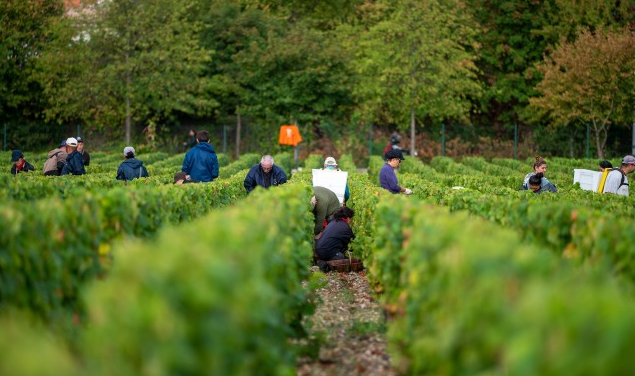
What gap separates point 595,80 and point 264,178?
89.9 feet

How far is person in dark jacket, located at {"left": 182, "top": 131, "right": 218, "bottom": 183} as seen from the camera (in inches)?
672

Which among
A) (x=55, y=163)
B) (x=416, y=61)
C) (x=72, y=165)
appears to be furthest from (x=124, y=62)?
(x=72, y=165)

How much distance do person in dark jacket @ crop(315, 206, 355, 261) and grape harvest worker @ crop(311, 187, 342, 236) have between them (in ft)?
3.83

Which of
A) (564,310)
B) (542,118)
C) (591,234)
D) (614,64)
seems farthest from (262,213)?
(542,118)

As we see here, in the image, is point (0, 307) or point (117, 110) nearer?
point (0, 307)

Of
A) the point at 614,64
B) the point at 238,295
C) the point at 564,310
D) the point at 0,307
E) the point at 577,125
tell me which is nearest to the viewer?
the point at 564,310

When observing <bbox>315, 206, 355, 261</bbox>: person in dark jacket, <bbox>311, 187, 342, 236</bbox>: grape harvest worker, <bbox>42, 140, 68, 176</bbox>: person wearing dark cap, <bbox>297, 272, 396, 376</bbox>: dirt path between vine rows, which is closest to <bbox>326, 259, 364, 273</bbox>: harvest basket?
<bbox>315, 206, 355, 261</bbox>: person in dark jacket

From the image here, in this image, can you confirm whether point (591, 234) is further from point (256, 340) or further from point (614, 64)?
point (614, 64)

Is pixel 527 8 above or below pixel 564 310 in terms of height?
above

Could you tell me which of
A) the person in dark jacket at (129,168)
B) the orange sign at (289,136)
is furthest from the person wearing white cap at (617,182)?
the orange sign at (289,136)

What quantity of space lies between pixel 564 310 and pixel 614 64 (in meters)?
37.7

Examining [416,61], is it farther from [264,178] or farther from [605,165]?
[264,178]

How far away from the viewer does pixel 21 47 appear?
46.6m

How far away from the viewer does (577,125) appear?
1745 inches
